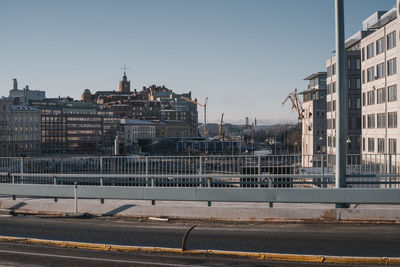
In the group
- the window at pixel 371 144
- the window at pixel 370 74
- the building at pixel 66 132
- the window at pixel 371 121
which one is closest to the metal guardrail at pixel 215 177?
the window at pixel 371 144

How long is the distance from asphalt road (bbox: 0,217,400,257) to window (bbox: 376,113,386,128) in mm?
42548

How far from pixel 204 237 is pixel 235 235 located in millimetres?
829

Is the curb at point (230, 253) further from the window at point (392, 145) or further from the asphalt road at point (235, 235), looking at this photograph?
the window at point (392, 145)

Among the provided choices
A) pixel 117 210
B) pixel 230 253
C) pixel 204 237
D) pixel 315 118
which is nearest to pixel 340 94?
pixel 204 237

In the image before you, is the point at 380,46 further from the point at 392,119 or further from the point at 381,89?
the point at 392,119

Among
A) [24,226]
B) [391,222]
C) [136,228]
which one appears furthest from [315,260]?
[24,226]

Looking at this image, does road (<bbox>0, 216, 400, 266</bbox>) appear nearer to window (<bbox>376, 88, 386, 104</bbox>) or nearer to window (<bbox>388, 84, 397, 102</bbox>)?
window (<bbox>388, 84, 397, 102</bbox>)

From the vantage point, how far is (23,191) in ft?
56.8

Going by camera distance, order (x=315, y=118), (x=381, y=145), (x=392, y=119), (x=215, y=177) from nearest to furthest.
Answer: (x=215, y=177) < (x=392, y=119) < (x=381, y=145) < (x=315, y=118)

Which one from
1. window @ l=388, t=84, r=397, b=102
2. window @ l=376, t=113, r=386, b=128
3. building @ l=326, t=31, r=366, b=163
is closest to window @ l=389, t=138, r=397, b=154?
window @ l=376, t=113, r=386, b=128

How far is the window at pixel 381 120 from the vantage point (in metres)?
52.4

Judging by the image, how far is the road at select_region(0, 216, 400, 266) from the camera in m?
10.4

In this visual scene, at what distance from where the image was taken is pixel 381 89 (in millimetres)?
53750

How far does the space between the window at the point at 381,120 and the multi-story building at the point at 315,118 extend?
31887 mm
